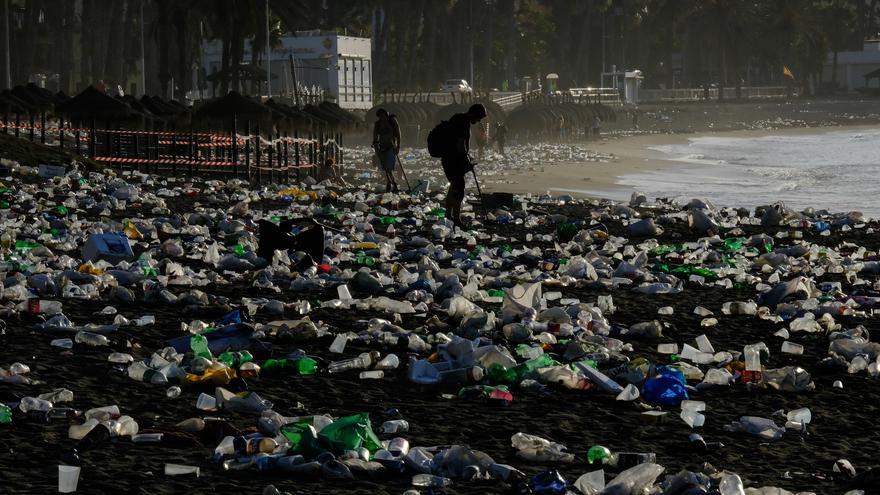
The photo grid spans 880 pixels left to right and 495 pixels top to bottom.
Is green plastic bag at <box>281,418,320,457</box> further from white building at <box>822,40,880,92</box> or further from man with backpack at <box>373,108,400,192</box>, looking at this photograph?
white building at <box>822,40,880,92</box>

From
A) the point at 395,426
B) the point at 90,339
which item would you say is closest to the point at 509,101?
the point at 90,339

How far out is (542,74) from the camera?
106 m

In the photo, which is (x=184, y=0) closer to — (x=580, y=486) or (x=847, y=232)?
(x=847, y=232)

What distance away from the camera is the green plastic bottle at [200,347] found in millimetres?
6988

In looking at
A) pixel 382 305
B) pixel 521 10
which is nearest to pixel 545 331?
pixel 382 305

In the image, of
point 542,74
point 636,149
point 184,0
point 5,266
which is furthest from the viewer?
point 542,74

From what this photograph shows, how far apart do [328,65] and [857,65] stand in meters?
80.0

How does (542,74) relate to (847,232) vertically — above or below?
above

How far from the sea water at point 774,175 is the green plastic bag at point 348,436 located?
19.2m

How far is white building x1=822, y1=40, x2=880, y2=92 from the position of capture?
120m

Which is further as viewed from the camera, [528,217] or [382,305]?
[528,217]

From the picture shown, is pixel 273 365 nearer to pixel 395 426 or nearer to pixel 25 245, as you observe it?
pixel 395 426

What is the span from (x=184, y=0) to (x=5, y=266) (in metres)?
35.7

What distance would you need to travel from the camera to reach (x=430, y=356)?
736 centimetres
